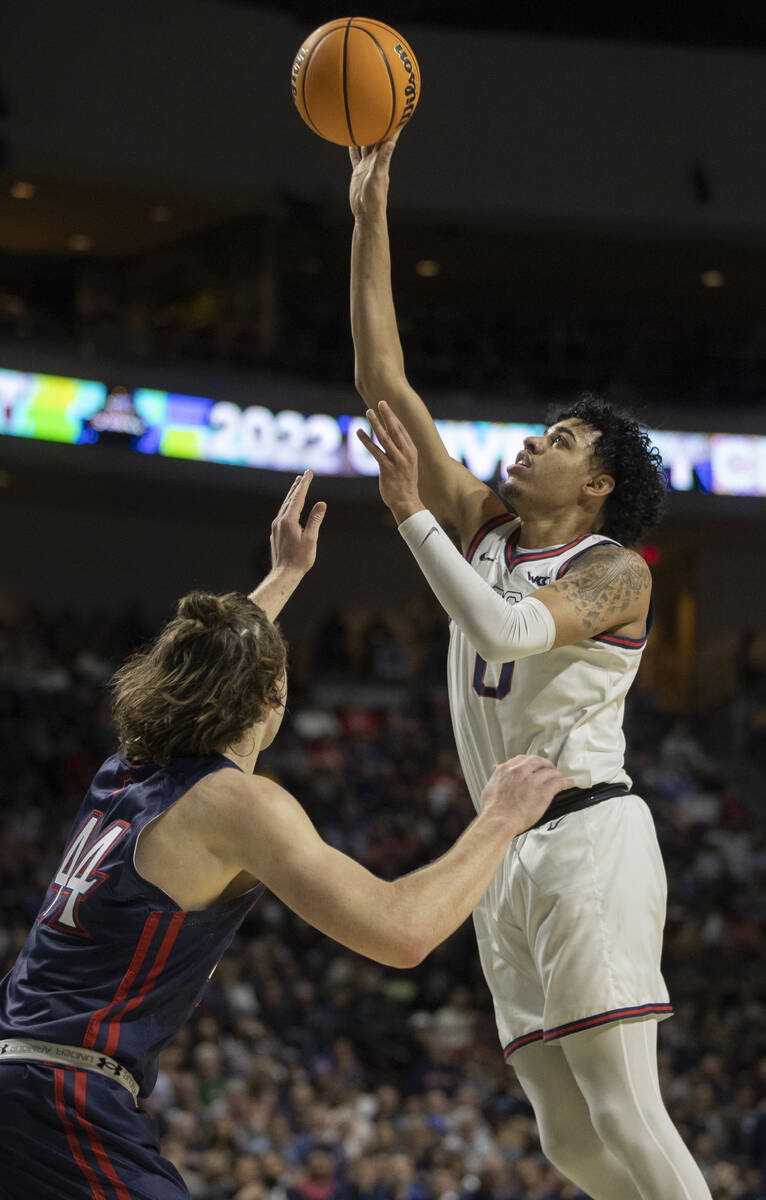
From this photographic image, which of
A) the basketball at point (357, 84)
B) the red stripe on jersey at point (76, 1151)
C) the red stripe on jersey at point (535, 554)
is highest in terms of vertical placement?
the basketball at point (357, 84)

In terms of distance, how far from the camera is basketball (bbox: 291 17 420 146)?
3922mm

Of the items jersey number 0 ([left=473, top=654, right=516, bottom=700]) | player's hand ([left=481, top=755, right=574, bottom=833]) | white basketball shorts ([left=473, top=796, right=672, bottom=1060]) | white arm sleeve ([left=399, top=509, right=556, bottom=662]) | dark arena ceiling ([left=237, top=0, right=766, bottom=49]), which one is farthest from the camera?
dark arena ceiling ([left=237, top=0, right=766, bottom=49])

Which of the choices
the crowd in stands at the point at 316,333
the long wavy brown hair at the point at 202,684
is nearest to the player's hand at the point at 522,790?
the long wavy brown hair at the point at 202,684

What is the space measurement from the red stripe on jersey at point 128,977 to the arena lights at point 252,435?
1495cm

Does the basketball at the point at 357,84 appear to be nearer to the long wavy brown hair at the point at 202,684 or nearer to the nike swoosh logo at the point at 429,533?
the nike swoosh logo at the point at 429,533

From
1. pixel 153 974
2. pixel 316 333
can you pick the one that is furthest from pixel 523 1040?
pixel 316 333

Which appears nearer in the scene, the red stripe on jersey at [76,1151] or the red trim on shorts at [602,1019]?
the red stripe on jersey at [76,1151]

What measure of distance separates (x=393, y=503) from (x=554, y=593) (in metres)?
0.44

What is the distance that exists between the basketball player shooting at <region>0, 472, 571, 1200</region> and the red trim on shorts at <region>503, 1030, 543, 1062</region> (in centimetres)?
100

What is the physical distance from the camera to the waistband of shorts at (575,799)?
11.2 ft

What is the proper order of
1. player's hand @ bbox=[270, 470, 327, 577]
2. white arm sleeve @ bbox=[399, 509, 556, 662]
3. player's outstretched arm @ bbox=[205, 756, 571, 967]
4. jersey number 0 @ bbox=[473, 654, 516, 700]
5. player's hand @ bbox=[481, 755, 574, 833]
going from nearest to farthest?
player's outstretched arm @ bbox=[205, 756, 571, 967]
player's hand @ bbox=[481, 755, 574, 833]
white arm sleeve @ bbox=[399, 509, 556, 662]
jersey number 0 @ bbox=[473, 654, 516, 700]
player's hand @ bbox=[270, 470, 327, 577]

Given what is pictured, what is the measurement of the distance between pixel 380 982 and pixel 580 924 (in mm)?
9656

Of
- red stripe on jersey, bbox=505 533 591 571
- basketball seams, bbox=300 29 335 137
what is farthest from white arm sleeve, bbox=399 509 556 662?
basketball seams, bbox=300 29 335 137

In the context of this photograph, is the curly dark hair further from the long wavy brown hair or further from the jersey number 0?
the long wavy brown hair
